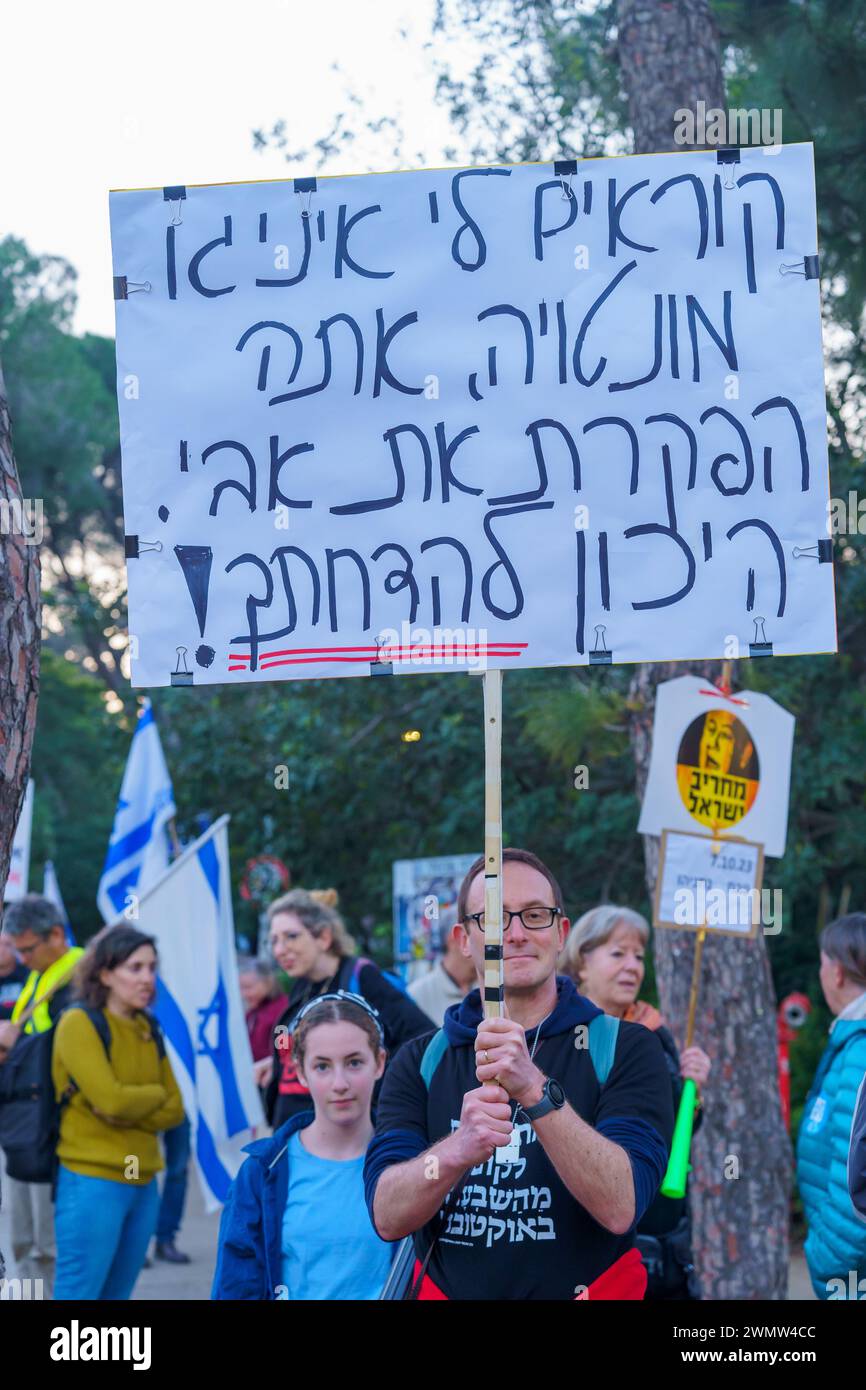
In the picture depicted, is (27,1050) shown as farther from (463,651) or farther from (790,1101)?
(790,1101)

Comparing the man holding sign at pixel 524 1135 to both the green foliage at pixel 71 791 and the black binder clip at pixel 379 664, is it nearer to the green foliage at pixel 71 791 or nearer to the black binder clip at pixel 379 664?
the black binder clip at pixel 379 664

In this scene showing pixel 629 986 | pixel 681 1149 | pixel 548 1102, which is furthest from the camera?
pixel 629 986

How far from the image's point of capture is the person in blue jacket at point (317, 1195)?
344cm

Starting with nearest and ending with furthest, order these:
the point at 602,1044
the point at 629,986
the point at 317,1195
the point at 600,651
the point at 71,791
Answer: the point at 602,1044 → the point at 600,651 → the point at 317,1195 → the point at 629,986 → the point at 71,791

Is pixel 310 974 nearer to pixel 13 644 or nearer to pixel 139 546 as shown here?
pixel 139 546

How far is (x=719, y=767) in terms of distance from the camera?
529 centimetres

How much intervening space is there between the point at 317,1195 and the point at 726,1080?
2927 millimetres

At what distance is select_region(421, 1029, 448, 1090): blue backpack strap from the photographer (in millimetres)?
2971

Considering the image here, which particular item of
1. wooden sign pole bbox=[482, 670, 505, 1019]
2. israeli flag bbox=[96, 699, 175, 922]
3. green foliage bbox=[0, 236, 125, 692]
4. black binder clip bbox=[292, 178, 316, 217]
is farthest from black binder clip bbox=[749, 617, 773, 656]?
green foliage bbox=[0, 236, 125, 692]

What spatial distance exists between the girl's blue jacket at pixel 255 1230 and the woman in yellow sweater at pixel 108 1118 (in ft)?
7.60

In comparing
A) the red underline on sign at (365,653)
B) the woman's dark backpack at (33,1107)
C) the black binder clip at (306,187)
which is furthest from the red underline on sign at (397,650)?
the woman's dark backpack at (33,1107)

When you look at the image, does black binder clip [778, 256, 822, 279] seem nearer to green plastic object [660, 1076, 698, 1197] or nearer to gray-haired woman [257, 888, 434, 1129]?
green plastic object [660, 1076, 698, 1197]

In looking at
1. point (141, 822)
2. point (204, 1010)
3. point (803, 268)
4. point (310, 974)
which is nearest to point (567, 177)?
point (803, 268)

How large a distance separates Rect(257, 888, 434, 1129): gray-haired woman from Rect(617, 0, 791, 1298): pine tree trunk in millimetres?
1146
